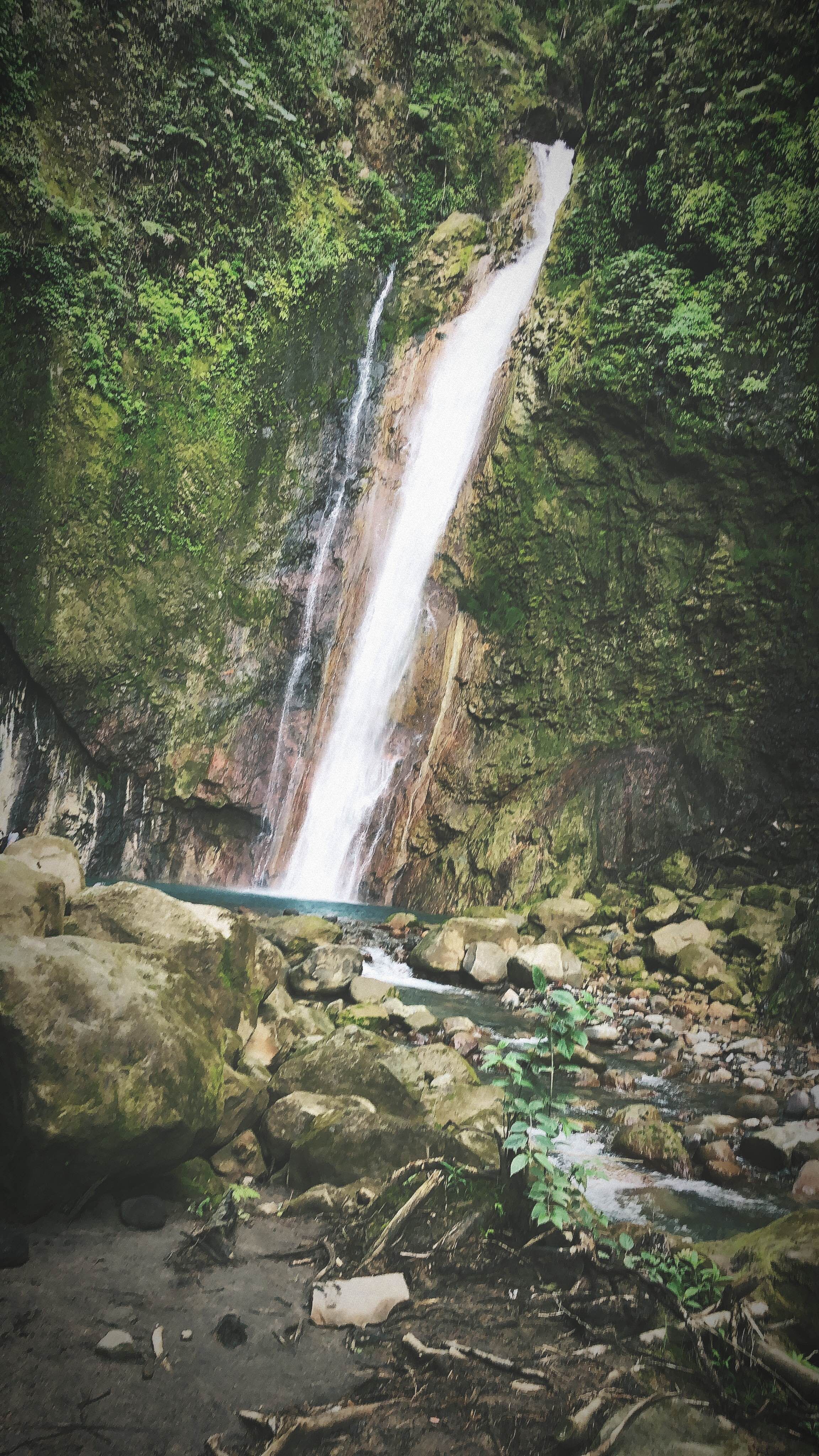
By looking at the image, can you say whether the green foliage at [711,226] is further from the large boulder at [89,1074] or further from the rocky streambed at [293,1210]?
the large boulder at [89,1074]

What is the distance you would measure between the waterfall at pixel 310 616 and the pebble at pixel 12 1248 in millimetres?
9971

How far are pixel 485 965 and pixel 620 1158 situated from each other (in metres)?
3.39

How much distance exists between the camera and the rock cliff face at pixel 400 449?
10586 mm

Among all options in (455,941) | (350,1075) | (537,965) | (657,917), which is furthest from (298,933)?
(657,917)

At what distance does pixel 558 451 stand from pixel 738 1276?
12.5 meters

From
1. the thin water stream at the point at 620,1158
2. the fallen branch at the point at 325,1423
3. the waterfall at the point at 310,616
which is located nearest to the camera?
the fallen branch at the point at 325,1423

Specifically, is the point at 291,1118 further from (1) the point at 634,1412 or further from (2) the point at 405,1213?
(1) the point at 634,1412

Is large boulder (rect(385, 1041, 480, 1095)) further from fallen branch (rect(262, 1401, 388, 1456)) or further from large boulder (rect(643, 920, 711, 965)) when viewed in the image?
large boulder (rect(643, 920, 711, 965))

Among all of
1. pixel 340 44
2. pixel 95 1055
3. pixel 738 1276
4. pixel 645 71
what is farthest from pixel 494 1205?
pixel 340 44

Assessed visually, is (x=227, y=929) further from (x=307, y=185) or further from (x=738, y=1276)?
(x=307, y=185)

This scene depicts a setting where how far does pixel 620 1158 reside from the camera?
373 centimetres

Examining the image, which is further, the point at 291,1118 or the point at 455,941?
the point at 455,941

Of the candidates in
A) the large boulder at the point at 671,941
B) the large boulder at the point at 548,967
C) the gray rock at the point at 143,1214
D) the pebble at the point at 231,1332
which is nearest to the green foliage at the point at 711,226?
the large boulder at the point at 671,941

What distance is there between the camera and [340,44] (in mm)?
14039
